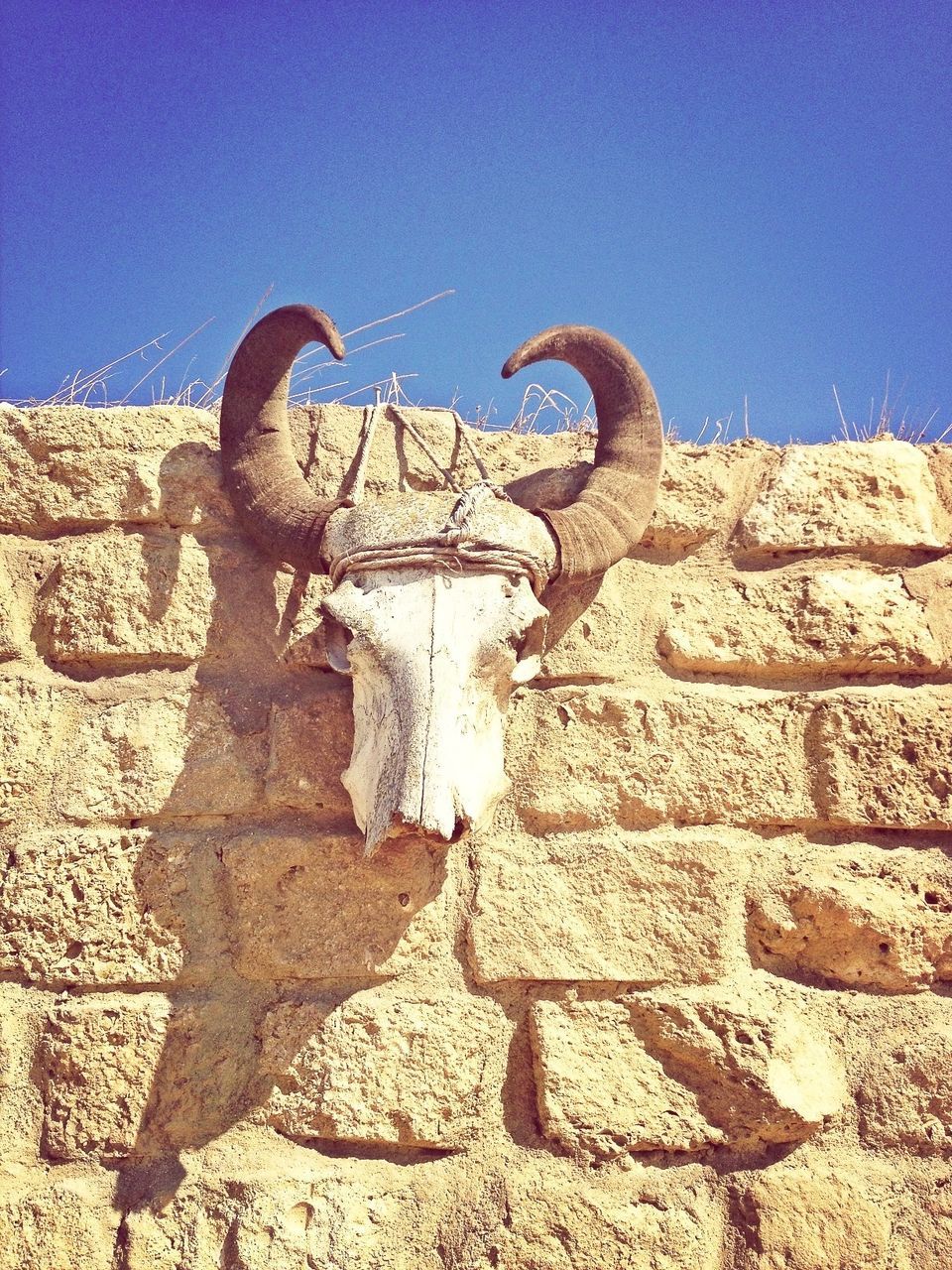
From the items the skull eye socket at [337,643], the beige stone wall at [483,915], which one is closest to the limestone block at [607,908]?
the beige stone wall at [483,915]

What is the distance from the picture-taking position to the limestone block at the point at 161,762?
2.36 meters

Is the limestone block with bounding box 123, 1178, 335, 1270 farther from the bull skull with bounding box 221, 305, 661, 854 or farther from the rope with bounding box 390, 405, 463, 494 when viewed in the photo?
the rope with bounding box 390, 405, 463, 494

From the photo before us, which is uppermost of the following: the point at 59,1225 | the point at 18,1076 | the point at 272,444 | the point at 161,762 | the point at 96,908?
the point at 272,444

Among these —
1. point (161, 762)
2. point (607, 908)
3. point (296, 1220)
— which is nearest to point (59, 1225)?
point (296, 1220)

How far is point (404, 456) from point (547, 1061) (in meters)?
1.53

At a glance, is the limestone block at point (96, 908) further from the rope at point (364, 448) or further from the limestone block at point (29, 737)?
the rope at point (364, 448)

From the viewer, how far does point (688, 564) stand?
260cm

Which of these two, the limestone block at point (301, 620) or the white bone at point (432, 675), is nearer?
the white bone at point (432, 675)

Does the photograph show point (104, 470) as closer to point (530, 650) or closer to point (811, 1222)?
point (530, 650)

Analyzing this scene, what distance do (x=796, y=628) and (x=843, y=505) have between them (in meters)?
0.38

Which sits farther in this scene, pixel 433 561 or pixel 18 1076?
pixel 18 1076

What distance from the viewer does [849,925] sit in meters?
2.33

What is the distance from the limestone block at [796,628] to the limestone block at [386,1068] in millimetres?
1021

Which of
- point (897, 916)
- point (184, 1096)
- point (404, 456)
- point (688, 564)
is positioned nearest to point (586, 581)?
point (688, 564)
